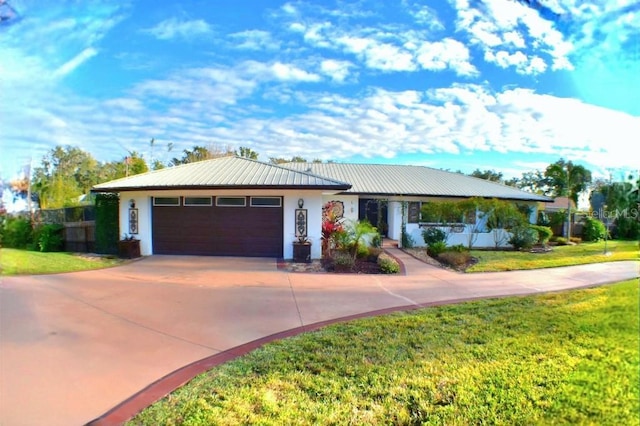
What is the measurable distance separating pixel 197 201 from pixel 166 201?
1236 millimetres

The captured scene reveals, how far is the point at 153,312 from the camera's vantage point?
210 inches

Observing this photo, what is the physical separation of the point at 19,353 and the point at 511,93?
5519 mm

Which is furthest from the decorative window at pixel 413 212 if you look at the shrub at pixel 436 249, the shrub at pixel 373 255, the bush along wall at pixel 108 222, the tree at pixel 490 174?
the bush along wall at pixel 108 222

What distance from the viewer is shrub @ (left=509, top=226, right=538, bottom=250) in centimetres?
1253

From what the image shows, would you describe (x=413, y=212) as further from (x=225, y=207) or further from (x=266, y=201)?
(x=225, y=207)

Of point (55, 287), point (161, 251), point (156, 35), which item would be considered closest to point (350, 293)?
point (156, 35)

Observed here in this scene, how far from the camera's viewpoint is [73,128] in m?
3.13

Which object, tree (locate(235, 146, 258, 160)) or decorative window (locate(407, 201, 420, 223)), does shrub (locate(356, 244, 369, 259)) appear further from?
decorative window (locate(407, 201, 420, 223))

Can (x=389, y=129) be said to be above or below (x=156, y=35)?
below

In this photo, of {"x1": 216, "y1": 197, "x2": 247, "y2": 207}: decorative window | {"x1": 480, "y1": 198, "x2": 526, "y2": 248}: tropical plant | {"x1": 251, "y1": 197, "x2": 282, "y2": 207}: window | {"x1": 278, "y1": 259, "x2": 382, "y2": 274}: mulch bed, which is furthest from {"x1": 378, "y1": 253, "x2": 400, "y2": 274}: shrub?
{"x1": 480, "y1": 198, "x2": 526, "y2": 248}: tropical plant

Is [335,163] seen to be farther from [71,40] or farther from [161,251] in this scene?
[71,40]

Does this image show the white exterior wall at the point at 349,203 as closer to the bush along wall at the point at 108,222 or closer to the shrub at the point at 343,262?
the shrub at the point at 343,262

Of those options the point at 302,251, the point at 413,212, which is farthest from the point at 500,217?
the point at 302,251

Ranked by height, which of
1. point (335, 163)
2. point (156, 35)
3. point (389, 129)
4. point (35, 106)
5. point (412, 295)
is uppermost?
point (335, 163)
